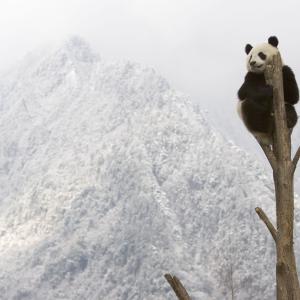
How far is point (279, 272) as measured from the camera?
6406 millimetres

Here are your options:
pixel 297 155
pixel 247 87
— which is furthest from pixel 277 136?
pixel 247 87

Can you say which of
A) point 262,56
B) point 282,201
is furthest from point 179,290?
point 262,56

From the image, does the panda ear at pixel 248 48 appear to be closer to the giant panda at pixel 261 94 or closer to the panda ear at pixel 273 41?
the giant panda at pixel 261 94

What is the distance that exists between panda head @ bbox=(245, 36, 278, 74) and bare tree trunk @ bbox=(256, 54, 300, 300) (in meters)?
0.35

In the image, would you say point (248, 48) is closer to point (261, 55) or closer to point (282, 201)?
point (261, 55)

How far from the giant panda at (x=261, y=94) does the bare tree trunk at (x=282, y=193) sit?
47cm

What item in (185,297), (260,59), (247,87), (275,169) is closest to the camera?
(185,297)

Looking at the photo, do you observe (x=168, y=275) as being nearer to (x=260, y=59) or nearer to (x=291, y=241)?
(x=291, y=241)

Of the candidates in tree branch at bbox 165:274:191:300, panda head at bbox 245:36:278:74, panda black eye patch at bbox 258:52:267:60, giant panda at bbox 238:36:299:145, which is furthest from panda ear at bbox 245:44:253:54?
tree branch at bbox 165:274:191:300

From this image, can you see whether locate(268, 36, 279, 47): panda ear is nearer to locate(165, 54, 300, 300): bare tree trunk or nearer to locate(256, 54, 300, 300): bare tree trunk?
locate(256, 54, 300, 300): bare tree trunk

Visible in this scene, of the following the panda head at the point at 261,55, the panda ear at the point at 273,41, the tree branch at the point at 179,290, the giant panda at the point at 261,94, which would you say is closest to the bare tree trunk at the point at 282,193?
the panda head at the point at 261,55

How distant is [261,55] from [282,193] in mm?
1995

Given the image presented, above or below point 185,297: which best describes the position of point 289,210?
above

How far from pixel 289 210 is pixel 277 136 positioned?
91 cm
